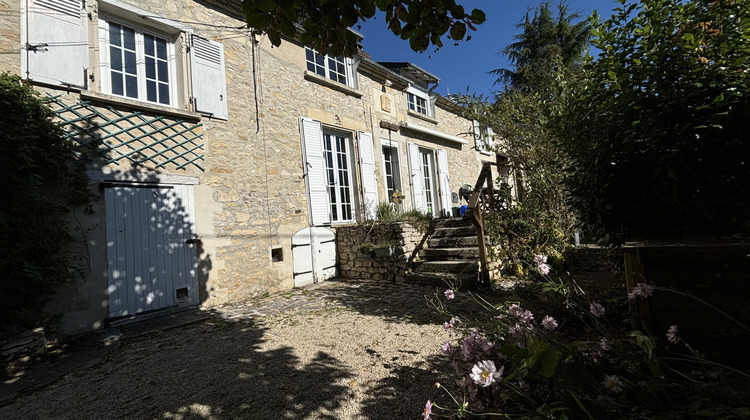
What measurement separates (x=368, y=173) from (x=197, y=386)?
18.7 ft

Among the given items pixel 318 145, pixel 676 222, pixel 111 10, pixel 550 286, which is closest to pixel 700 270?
pixel 550 286

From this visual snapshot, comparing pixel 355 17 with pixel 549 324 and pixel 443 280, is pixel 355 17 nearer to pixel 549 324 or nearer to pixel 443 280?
pixel 549 324

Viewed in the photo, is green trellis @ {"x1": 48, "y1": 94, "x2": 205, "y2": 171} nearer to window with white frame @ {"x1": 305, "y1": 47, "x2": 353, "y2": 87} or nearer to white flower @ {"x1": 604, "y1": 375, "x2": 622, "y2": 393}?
window with white frame @ {"x1": 305, "y1": 47, "x2": 353, "y2": 87}

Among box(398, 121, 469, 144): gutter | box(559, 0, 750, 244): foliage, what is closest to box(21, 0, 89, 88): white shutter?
box(559, 0, 750, 244): foliage

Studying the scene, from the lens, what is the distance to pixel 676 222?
2.13 m

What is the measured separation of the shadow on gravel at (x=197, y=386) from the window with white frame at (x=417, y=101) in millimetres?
8171

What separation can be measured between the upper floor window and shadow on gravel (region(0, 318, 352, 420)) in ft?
12.0

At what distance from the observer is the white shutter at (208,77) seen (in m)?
5.15

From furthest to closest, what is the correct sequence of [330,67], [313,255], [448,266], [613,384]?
[330,67], [313,255], [448,266], [613,384]

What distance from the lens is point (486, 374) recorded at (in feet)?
4.38

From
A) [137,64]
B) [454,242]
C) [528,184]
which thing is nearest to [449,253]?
[454,242]

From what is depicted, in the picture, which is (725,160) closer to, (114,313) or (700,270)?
(700,270)

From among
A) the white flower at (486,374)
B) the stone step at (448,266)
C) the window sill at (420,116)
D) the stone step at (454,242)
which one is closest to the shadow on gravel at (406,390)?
the white flower at (486,374)

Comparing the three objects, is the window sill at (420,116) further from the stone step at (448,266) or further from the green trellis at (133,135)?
the green trellis at (133,135)
